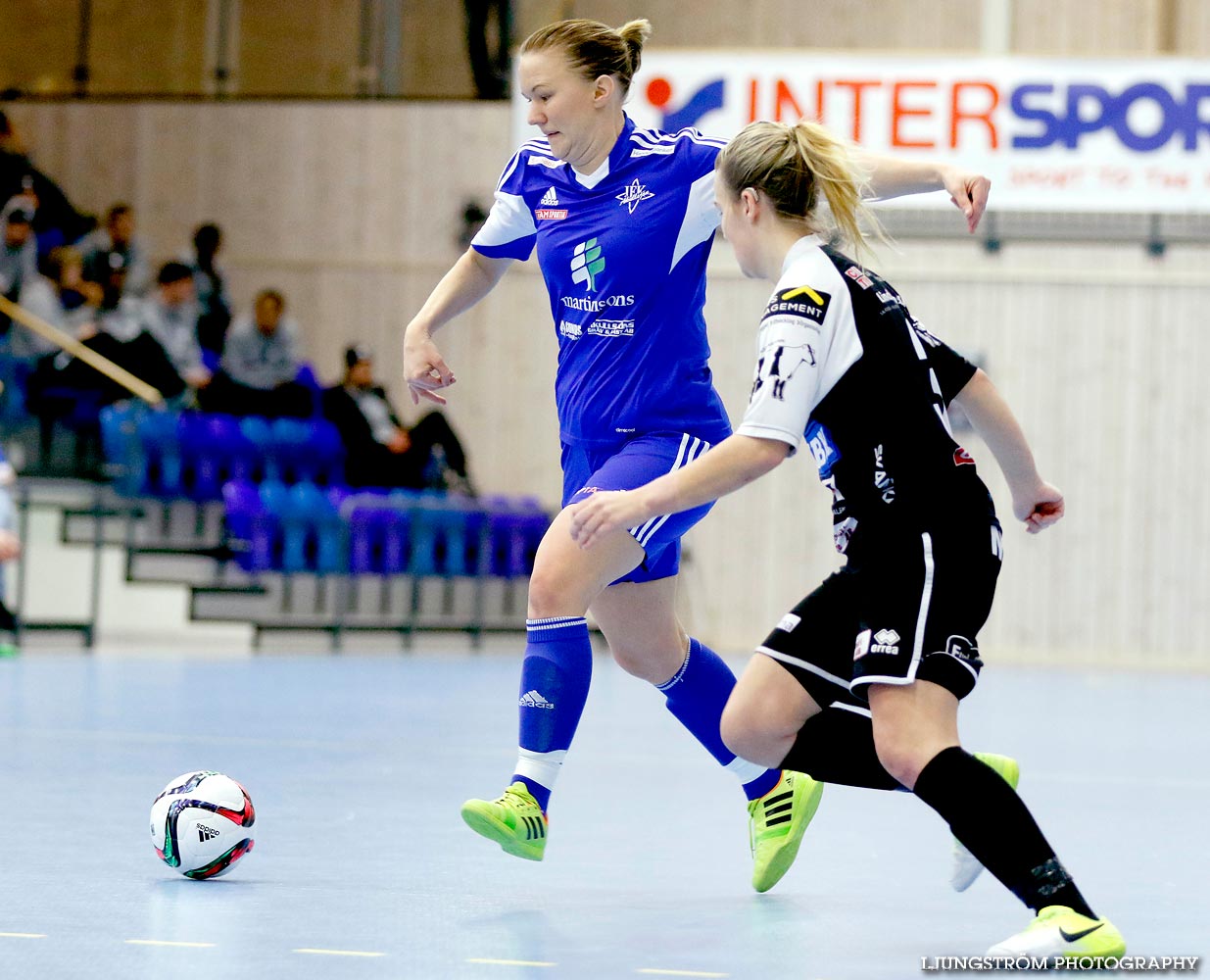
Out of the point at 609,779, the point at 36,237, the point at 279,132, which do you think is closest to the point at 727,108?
the point at 279,132

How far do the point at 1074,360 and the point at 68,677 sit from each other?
8.50 meters

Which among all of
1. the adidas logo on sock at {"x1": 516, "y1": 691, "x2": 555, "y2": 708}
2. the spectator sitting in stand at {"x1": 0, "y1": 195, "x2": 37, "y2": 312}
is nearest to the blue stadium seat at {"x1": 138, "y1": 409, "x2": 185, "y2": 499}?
the spectator sitting in stand at {"x1": 0, "y1": 195, "x2": 37, "y2": 312}

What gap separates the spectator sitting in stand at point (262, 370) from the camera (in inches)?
491

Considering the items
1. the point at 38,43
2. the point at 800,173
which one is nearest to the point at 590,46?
the point at 800,173

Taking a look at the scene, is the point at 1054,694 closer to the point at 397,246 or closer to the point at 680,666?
the point at 680,666

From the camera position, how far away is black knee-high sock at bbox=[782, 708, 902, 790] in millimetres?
3158

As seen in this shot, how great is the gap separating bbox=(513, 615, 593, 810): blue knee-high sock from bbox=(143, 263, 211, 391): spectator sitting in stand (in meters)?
9.29

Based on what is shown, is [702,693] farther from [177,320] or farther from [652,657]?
[177,320]

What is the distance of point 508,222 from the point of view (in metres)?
3.91

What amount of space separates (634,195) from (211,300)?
982cm

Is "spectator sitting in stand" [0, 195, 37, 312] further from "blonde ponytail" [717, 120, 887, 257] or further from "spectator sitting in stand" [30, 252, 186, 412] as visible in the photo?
"blonde ponytail" [717, 120, 887, 257]

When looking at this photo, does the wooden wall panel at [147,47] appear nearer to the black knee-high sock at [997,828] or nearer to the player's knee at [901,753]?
the player's knee at [901,753]

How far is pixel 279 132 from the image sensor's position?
14875 mm

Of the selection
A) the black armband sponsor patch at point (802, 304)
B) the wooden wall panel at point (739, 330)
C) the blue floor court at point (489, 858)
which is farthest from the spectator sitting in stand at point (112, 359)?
the black armband sponsor patch at point (802, 304)
